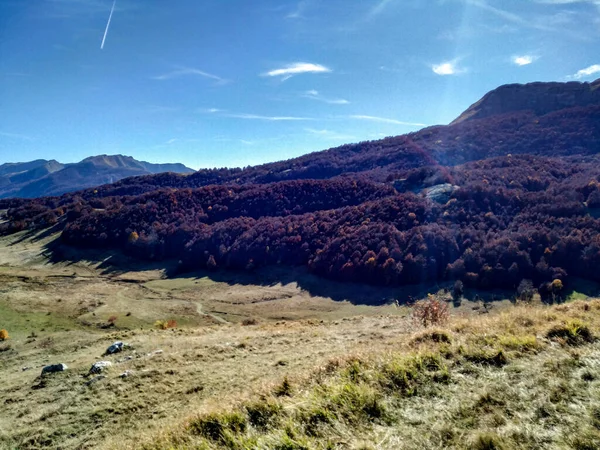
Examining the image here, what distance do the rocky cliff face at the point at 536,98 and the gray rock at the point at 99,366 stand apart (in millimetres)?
187154

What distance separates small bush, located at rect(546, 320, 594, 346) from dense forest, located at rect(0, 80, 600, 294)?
4373 centimetres

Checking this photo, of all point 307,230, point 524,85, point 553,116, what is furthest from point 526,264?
point 524,85

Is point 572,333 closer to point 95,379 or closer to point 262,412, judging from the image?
point 262,412

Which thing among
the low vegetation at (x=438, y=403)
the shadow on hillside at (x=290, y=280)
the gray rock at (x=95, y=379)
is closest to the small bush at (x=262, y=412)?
the low vegetation at (x=438, y=403)

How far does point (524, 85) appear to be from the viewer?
175 meters

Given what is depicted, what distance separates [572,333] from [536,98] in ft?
653

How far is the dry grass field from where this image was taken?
5.31m

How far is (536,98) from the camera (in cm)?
16162

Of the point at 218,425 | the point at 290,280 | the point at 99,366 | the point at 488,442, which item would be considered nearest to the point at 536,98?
the point at 290,280

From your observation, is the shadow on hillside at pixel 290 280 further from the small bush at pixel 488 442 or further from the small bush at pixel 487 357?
the small bush at pixel 488 442

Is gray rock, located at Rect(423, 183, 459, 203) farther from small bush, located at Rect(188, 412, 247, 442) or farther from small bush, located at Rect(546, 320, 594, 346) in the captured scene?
small bush, located at Rect(188, 412, 247, 442)

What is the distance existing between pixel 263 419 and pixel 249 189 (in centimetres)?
10210

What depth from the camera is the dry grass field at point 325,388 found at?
5312 millimetres

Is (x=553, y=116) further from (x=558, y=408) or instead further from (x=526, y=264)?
(x=558, y=408)
